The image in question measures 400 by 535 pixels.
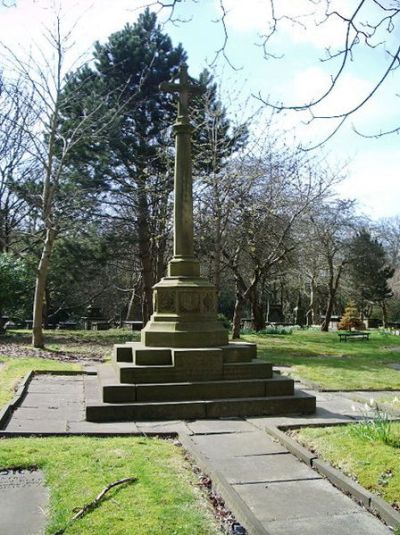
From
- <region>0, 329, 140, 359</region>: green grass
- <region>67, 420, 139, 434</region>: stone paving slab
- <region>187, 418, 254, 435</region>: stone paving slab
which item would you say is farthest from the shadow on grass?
<region>187, 418, 254, 435</region>: stone paving slab

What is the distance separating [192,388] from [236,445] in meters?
1.96

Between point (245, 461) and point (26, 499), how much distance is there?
2195 millimetres

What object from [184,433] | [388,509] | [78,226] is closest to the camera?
[388,509]

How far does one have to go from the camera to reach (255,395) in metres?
8.16

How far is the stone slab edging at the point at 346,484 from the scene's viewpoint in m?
4.02

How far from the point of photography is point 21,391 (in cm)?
870

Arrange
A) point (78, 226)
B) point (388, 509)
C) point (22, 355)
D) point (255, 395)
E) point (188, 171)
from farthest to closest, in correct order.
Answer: point (78, 226)
point (22, 355)
point (188, 171)
point (255, 395)
point (388, 509)

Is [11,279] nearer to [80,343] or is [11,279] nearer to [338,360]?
[80,343]

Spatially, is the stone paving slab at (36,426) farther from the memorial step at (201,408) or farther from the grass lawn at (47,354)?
the grass lawn at (47,354)

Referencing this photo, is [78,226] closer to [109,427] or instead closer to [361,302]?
[109,427]

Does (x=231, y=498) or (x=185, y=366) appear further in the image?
(x=185, y=366)

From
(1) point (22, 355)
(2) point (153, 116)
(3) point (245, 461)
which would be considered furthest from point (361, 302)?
(3) point (245, 461)

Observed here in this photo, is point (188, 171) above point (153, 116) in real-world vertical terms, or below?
below

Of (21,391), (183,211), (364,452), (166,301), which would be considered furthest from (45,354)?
(364,452)
